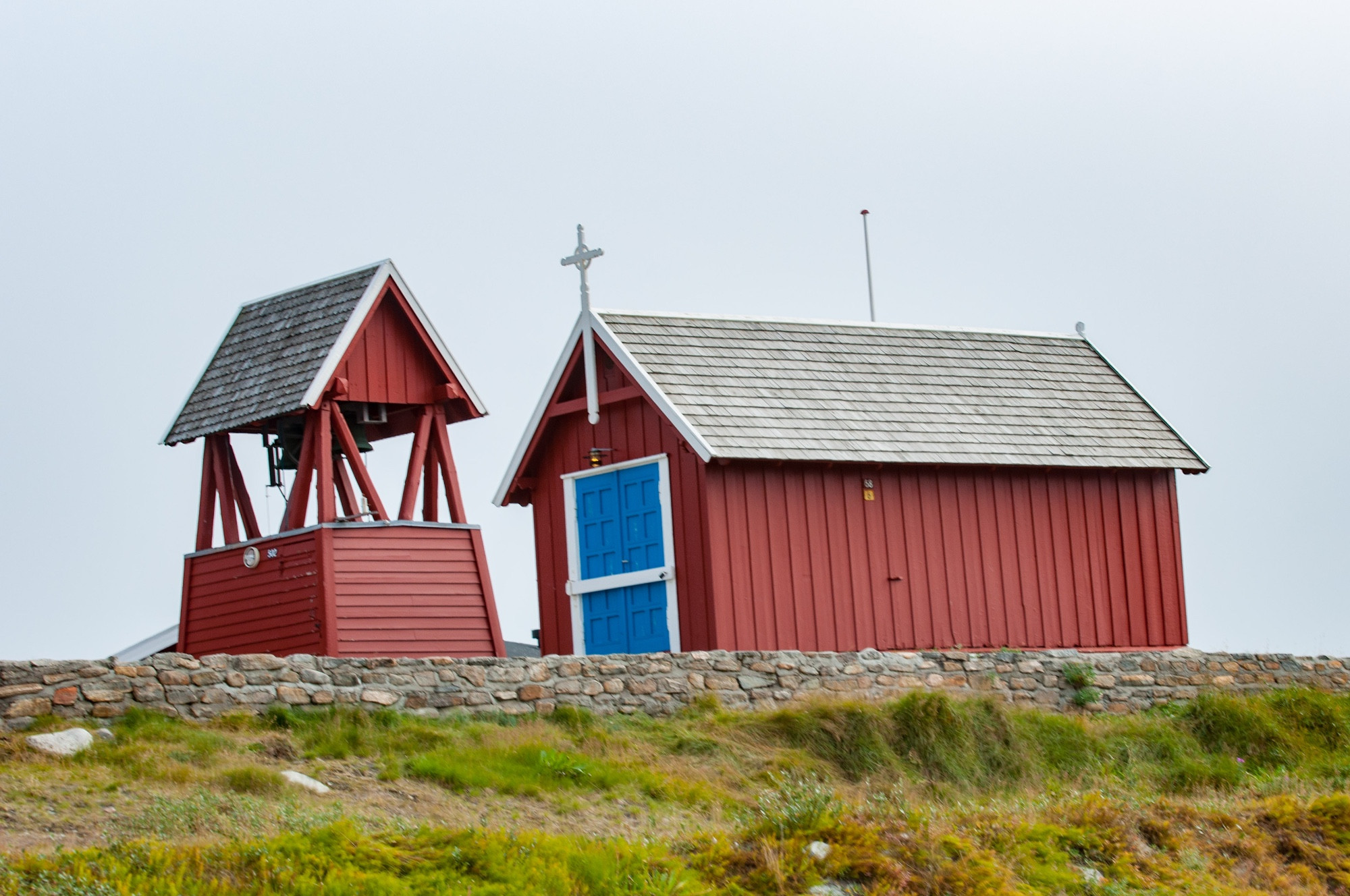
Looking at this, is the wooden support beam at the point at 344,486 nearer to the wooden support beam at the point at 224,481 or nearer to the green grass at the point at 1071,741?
the wooden support beam at the point at 224,481

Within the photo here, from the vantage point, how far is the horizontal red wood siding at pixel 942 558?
67.7ft

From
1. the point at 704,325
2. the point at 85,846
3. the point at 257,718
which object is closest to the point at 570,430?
the point at 704,325

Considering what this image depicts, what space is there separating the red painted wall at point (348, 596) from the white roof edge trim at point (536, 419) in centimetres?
209

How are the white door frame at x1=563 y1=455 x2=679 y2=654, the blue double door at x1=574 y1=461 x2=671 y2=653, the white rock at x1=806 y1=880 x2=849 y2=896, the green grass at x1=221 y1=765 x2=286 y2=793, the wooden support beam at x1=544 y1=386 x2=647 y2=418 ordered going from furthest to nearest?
the wooden support beam at x1=544 y1=386 x2=647 y2=418, the blue double door at x1=574 y1=461 x2=671 y2=653, the white door frame at x1=563 y1=455 x2=679 y2=654, the green grass at x1=221 y1=765 x2=286 y2=793, the white rock at x1=806 y1=880 x2=849 y2=896

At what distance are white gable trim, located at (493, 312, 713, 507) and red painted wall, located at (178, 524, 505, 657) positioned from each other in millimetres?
2182

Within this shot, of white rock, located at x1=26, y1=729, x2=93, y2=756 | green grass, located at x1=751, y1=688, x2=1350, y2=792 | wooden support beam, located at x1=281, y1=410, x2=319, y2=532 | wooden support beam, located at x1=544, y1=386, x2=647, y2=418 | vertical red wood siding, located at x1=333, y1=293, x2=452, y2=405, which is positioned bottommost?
green grass, located at x1=751, y1=688, x2=1350, y2=792

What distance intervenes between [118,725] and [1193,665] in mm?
13120

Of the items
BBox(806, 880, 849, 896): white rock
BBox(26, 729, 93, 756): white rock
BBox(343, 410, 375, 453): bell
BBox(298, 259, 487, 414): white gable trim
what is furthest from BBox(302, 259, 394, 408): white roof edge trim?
BBox(806, 880, 849, 896): white rock

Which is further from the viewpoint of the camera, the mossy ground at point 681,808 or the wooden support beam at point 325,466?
the wooden support beam at point 325,466

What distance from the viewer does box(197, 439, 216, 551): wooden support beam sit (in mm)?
21453

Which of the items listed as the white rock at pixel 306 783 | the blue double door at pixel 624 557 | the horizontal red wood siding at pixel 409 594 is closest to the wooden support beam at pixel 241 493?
the horizontal red wood siding at pixel 409 594

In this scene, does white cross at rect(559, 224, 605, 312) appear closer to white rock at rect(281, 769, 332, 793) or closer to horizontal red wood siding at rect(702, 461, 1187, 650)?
horizontal red wood siding at rect(702, 461, 1187, 650)

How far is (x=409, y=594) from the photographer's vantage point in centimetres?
2022

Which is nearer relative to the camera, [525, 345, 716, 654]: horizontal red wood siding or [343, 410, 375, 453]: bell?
[525, 345, 716, 654]: horizontal red wood siding
